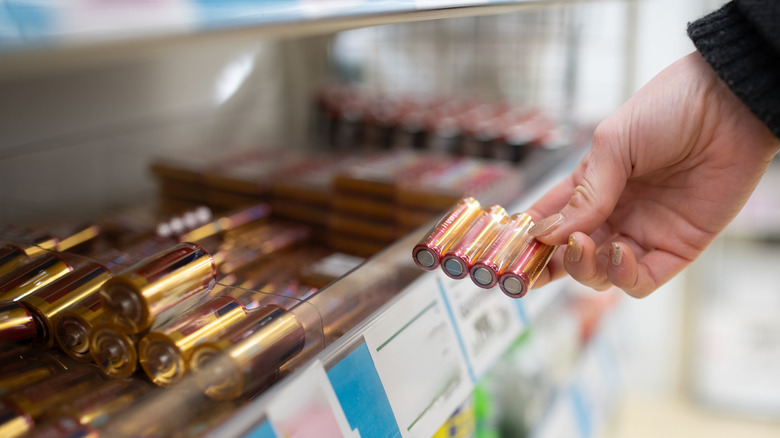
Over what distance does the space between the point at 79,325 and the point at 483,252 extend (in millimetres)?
456

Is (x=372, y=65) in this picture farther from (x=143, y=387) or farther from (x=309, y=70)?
(x=143, y=387)

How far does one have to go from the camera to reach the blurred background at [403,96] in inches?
→ 50.5

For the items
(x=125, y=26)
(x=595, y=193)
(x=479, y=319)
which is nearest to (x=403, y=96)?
(x=479, y=319)

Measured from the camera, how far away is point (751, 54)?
2.64ft

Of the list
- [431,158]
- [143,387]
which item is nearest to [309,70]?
[431,158]

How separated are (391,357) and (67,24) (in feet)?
1.77

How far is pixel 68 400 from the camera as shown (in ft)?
2.12

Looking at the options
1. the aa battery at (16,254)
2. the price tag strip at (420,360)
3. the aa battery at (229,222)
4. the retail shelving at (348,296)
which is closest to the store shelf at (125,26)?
the retail shelving at (348,296)

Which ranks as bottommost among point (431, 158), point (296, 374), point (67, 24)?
point (431, 158)

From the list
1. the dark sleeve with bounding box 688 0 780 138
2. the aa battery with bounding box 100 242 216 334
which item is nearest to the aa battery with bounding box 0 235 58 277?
the aa battery with bounding box 100 242 216 334

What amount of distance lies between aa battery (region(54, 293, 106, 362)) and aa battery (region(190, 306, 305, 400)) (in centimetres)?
14

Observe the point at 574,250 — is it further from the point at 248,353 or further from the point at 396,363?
the point at 248,353

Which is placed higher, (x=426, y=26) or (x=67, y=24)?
(x=67, y=24)

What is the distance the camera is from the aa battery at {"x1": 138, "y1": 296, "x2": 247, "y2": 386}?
652 mm
